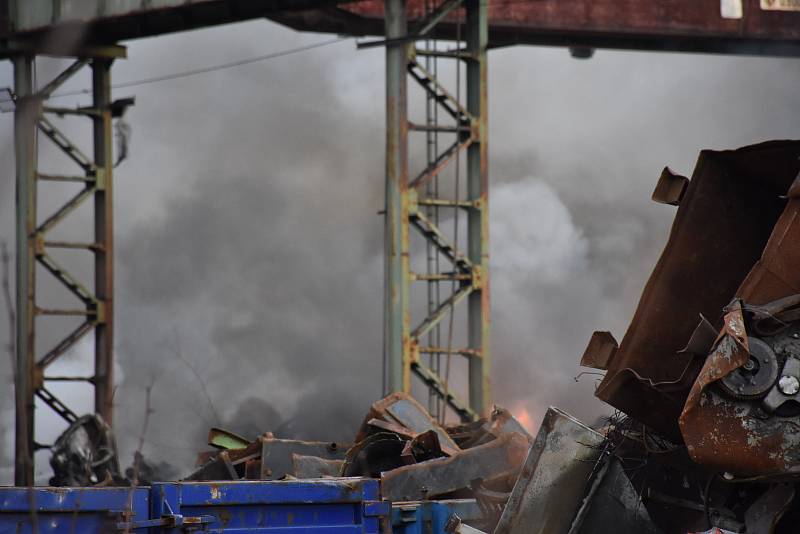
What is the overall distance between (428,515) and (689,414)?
2.02 meters

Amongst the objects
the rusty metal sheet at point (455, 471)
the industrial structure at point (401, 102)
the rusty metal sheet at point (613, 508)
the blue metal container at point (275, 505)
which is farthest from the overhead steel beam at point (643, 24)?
the rusty metal sheet at point (613, 508)

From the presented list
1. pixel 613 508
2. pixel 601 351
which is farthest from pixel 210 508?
pixel 601 351

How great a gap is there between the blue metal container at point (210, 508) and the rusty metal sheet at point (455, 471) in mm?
1076

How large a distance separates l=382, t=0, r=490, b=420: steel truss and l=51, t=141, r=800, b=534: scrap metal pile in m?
6.18

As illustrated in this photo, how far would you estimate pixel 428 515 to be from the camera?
22.4 feet

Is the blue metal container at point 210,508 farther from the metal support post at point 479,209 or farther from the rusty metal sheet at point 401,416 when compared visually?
the metal support post at point 479,209

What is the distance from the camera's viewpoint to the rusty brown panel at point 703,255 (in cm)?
622

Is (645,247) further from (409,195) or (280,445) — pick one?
(280,445)

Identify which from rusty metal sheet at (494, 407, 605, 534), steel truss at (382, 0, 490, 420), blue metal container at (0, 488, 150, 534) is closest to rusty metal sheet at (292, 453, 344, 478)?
rusty metal sheet at (494, 407, 605, 534)

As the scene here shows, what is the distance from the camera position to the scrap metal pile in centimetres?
528

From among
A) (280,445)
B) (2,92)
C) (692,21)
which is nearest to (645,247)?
(692,21)

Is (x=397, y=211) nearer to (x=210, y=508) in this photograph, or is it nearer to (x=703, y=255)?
(x=703, y=255)

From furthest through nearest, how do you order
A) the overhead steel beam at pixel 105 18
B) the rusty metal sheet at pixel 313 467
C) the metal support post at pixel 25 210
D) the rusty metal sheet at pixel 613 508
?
the metal support post at pixel 25 210
the overhead steel beam at pixel 105 18
the rusty metal sheet at pixel 313 467
the rusty metal sheet at pixel 613 508

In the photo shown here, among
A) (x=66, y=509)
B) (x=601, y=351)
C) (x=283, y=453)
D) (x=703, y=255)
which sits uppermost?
(x=703, y=255)
